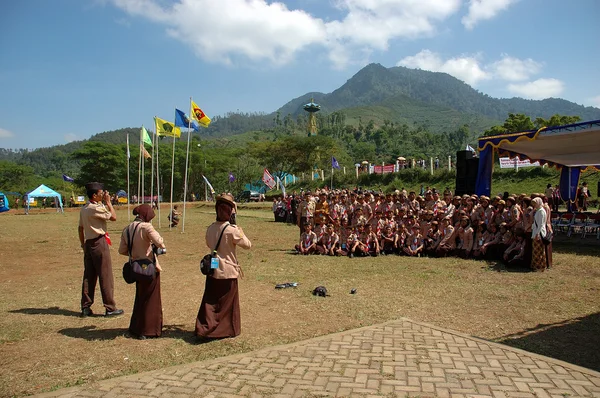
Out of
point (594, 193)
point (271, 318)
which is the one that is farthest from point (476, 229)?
point (594, 193)

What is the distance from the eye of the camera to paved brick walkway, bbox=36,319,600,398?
13.1ft

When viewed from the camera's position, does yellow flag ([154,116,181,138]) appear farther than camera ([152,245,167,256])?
Yes

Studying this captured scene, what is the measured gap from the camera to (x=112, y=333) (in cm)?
571

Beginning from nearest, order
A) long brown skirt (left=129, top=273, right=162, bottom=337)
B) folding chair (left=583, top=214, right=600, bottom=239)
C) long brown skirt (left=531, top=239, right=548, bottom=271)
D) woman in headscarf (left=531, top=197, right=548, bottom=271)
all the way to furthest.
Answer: long brown skirt (left=129, top=273, right=162, bottom=337)
woman in headscarf (left=531, top=197, right=548, bottom=271)
long brown skirt (left=531, top=239, right=548, bottom=271)
folding chair (left=583, top=214, right=600, bottom=239)

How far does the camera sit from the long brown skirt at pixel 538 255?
9.48 meters

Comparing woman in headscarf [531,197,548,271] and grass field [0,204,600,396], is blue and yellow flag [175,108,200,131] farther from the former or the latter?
woman in headscarf [531,197,548,271]

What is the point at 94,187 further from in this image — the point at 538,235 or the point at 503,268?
the point at 538,235

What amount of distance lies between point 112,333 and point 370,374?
11.2 feet

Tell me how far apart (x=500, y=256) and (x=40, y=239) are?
632 inches

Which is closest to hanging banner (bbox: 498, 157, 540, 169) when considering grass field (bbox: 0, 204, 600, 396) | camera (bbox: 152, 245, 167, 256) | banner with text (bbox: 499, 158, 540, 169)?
banner with text (bbox: 499, 158, 540, 169)

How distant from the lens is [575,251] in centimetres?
1196

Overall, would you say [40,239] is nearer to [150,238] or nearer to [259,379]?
[150,238]

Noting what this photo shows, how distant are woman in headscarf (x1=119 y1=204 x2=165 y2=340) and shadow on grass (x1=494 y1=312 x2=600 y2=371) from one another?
424 centimetres

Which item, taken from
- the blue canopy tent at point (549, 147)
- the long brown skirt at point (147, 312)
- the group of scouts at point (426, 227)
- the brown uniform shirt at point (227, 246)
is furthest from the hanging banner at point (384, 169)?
the long brown skirt at point (147, 312)
